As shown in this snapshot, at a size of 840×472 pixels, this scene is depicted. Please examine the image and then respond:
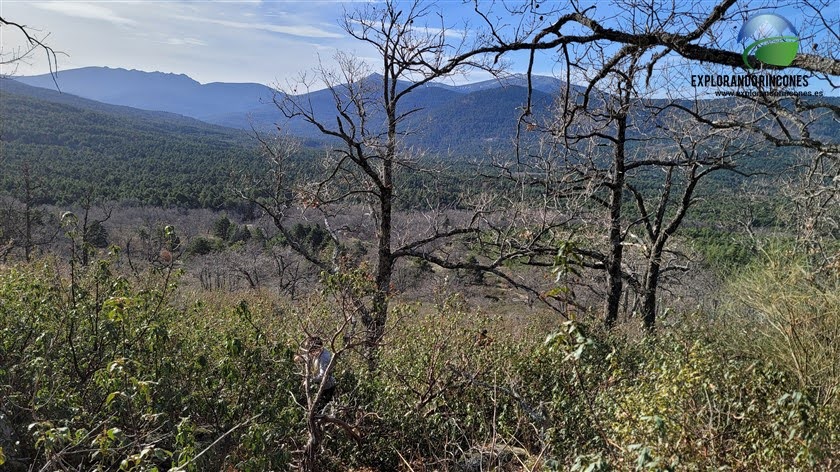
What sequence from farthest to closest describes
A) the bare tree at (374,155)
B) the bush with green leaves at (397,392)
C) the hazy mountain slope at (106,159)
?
1. the hazy mountain slope at (106,159)
2. the bare tree at (374,155)
3. the bush with green leaves at (397,392)

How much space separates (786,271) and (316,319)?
14.2 ft

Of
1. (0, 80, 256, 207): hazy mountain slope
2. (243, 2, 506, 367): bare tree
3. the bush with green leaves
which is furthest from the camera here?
(0, 80, 256, 207): hazy mountain slope

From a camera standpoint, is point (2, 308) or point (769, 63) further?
point (2, 308)

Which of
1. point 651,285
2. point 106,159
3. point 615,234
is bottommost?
point 651,285

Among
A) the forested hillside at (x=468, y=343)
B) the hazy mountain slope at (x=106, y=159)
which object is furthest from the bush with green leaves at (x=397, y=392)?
the hazy mountain slope at (x=106, y=159)

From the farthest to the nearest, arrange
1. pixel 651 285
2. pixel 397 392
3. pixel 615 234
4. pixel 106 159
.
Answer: pixel 106 159 → pixel 651 285 → pixel 615 234 → pixel 397 392

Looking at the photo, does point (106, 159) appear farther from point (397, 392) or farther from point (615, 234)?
point (397, 392)

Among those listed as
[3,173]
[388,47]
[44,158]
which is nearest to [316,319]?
[388,47]

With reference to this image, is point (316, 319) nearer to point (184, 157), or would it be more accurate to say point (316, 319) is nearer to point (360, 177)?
point (360, 177)

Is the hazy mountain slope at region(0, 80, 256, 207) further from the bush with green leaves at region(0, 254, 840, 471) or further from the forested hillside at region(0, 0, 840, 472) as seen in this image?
the bush with green leaves at region(0, 254, 840, 471)

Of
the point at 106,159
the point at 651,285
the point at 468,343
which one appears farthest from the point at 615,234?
the point at 106,159

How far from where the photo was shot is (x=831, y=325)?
3838 mm

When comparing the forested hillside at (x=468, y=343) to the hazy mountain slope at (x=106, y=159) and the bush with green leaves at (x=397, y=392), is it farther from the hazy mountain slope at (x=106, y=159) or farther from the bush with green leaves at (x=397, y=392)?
the hazy mountain slope at (x=106, y=159)

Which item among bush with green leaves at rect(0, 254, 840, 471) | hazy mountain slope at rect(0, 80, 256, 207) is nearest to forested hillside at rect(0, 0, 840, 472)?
bush with green leaves at rect(0, 254, 840, 471)
